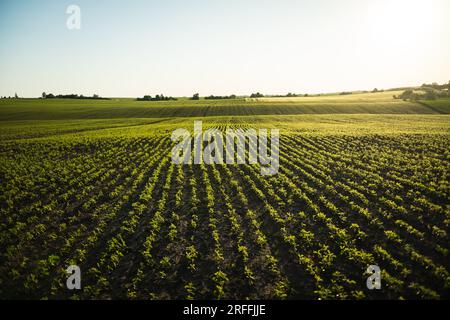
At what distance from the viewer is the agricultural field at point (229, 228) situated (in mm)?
8375

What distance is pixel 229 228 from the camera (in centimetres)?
1173

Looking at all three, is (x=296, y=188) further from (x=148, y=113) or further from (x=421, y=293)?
(x=148, y=113)

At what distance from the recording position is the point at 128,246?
34.6ft

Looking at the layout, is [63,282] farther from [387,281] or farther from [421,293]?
[421,293]

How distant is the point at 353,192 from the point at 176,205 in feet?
31.5

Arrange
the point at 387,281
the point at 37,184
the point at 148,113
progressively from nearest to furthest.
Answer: the point at 387,281 < the point at 37,184 < the point at 148,113

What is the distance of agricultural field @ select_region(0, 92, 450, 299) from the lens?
838cm

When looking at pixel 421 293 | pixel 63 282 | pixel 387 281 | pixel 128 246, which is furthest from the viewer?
pixel 128 246

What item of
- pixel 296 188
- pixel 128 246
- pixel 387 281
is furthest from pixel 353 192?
pixel 128 246

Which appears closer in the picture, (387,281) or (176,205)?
(387,281)
